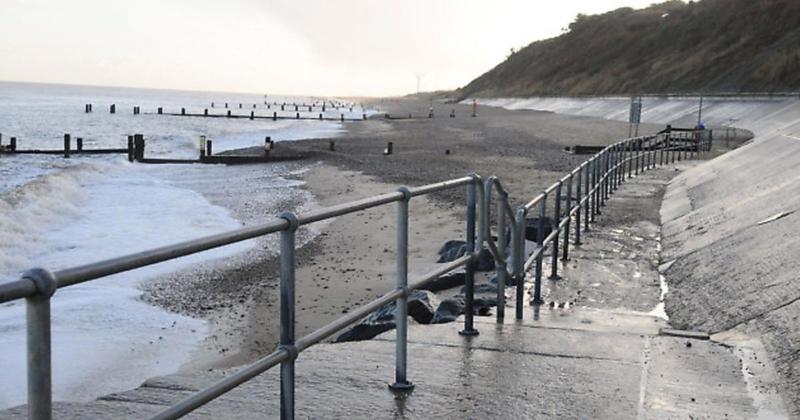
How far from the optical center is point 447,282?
1044 cm

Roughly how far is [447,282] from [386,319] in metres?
2.85

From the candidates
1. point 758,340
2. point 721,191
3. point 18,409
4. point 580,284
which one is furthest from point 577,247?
point 18,409

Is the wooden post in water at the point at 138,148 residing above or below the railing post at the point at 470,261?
below

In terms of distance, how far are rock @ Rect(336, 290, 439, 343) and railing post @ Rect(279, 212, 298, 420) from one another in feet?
12.7

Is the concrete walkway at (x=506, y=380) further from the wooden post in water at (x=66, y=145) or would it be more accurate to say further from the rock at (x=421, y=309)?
the wooden post in water at (x=66, y=145)

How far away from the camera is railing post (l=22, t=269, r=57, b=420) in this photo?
6.57ft

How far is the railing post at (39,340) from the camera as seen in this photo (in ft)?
6.57

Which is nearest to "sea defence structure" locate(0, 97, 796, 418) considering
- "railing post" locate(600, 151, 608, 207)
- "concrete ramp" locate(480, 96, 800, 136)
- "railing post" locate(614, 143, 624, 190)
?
"railing post" locate(600, 151, 608, 207)

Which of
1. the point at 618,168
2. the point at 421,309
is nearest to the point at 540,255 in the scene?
the point at 421,309

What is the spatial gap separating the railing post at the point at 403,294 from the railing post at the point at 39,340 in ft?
7.58

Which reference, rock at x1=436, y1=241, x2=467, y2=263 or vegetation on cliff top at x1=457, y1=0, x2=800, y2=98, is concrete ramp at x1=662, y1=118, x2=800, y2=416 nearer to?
rock at x1=436, y1=241, x2=467, y2=263

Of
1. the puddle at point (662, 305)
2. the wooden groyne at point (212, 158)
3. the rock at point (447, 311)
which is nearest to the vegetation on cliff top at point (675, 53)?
the wooden groyne at point (212, 158)

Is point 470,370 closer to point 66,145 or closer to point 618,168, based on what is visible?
point 618,168

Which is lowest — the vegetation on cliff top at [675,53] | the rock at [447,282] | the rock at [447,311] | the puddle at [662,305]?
the rock at [447,282]
